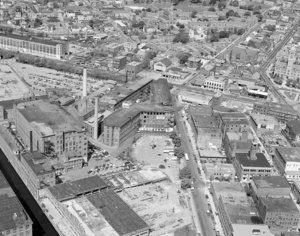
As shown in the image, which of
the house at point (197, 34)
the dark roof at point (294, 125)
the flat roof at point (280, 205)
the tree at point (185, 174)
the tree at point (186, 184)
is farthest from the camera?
the house at point (197, 34)

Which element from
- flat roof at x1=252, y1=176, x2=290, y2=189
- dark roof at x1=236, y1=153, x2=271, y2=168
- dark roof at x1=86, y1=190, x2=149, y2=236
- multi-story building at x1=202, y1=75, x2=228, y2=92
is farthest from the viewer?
multi-story building at x1=202, y1=75, x2=228, y2=92

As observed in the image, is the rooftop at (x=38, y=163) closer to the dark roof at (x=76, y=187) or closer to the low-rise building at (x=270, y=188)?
the dark roof at (x=76, y=187)

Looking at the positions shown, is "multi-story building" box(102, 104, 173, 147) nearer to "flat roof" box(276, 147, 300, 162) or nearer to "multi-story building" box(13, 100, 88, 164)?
"multi-story building" box(13, 100, 88, 164)

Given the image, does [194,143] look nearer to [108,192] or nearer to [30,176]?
[108,192]

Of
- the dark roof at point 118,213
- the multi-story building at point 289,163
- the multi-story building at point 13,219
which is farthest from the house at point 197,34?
the multi-story building at point 13,219

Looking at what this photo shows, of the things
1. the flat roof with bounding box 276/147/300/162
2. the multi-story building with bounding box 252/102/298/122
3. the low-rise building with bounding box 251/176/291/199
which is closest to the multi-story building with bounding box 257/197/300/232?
the low-rise building with bounding box 251/176/291/199

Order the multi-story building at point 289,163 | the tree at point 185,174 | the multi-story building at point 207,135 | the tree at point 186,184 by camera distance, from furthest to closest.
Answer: the multi-story building at point 207,135 < the multi-story building at point 289,163 < the tree at point 185,174 < the tree at point 186,184
